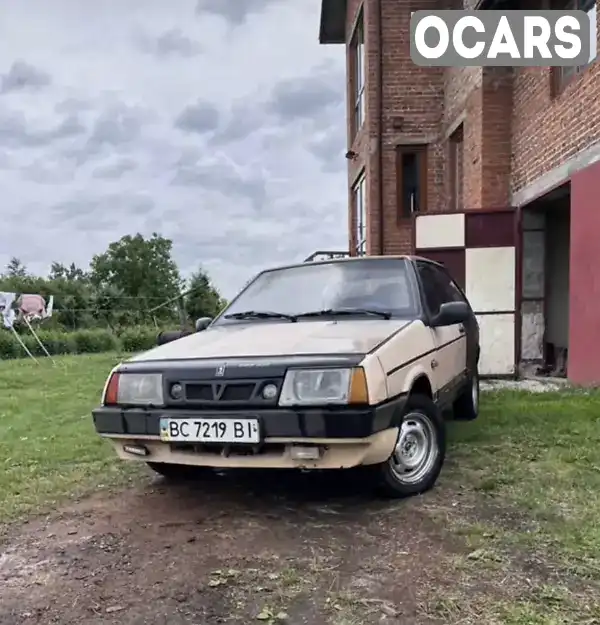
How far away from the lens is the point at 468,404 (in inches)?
229

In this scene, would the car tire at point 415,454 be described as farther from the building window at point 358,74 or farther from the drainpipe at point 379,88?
the building window at point 358,74

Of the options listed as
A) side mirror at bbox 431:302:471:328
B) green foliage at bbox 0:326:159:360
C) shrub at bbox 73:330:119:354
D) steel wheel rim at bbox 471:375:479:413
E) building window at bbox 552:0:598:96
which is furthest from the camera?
shrub at bbox 73:330:119:354

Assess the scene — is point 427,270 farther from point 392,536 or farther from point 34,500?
point 34,500

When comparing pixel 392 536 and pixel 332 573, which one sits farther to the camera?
pixel 392 536

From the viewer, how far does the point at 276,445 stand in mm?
3299

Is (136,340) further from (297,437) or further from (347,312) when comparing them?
(297,437)

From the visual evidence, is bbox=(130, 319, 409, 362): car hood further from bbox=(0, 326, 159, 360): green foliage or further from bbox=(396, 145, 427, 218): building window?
bbox=(0, 326, 159, 360): green foliage

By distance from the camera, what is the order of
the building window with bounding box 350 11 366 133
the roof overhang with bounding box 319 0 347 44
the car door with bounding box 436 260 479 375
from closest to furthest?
the car door with bounding box 436 260 479 375 < the building window with bounding box 350 11 366 133 < the roof overhang with bounding box 319 0 347 44

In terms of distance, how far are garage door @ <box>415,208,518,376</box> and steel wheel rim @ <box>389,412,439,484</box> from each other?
5593mm

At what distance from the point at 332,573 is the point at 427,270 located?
2.87 metres

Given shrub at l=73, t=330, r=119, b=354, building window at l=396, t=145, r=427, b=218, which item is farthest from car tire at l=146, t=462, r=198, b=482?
shrub at l=73, t=330, r=119, b=354

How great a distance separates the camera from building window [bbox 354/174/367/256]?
44.6ft

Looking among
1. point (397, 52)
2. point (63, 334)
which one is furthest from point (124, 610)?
point (63, 334)

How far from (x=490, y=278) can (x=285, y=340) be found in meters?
6.24
